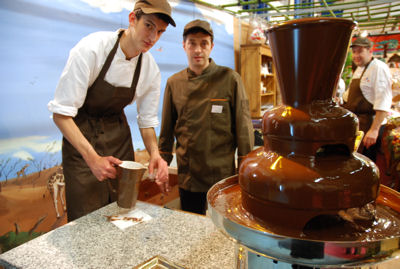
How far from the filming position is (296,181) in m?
0.53

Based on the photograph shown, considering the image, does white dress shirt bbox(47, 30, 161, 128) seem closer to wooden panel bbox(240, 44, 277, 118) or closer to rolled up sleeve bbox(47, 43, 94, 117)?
rolled up sleeve bbox(47, 43, 94, 117)

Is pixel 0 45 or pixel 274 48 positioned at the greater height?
pixel 0 45

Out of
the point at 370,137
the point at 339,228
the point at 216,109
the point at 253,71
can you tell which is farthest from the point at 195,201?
the point at 253,71

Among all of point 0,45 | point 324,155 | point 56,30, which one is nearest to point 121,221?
point 324,155

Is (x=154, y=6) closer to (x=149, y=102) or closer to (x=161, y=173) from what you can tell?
(x=149, y=102)

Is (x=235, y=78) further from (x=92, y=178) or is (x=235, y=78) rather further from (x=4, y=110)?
(x=4, y=110)

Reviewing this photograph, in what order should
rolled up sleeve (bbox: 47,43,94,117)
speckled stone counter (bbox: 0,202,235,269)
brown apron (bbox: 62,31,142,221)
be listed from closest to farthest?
speckled stone counter (bbox: 0,202,235,269)
rolled up sleeve (bbox: 47,43,94,117)
brown apron (bbox: 62,31,142,221)

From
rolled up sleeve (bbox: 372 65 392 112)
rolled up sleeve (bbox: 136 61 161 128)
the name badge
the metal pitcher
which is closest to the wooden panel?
rolled up sleeve (bbox: 372 65 392 112)

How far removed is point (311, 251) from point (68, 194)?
1573mm

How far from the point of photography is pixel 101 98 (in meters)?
1.72

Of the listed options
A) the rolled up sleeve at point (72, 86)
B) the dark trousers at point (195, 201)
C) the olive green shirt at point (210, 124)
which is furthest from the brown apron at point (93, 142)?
the dark trousers at point (195, 201)

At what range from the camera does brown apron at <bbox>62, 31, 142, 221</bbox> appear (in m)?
1.71

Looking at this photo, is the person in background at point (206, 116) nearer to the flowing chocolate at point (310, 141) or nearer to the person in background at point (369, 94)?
the flowing chocolate at point (310, 141)

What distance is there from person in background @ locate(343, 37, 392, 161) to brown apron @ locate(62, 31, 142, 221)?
2866 millimetres
